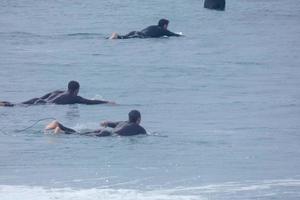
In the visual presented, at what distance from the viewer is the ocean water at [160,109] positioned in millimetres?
18094

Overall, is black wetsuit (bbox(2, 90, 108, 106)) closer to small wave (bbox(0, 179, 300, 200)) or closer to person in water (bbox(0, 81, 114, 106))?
person in water (bbox(0, 81, 114, 106))

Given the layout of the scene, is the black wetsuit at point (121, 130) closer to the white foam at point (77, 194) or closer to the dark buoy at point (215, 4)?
the white foam at point (77, 194)

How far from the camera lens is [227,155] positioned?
803 inches

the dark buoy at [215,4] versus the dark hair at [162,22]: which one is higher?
the dark hair at [162,22]

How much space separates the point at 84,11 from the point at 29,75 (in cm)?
2416

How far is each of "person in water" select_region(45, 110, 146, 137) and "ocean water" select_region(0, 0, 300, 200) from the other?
14cm

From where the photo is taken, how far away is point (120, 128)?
73.3ft

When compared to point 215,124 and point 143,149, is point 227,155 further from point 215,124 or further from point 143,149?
point 215,124

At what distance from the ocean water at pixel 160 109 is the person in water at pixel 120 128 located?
0.45 feet

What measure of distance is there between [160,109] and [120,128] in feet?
11.7

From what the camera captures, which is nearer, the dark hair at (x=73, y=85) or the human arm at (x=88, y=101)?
the dark hair at (x=73, y=85)

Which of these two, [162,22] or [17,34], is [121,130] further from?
[17,34]

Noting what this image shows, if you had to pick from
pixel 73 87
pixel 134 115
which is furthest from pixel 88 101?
pixel 134 115

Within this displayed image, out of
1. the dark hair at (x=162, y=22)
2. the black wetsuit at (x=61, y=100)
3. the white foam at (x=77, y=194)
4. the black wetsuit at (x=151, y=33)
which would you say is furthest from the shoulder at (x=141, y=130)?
the black wetsuit at (x=151, y=33)
